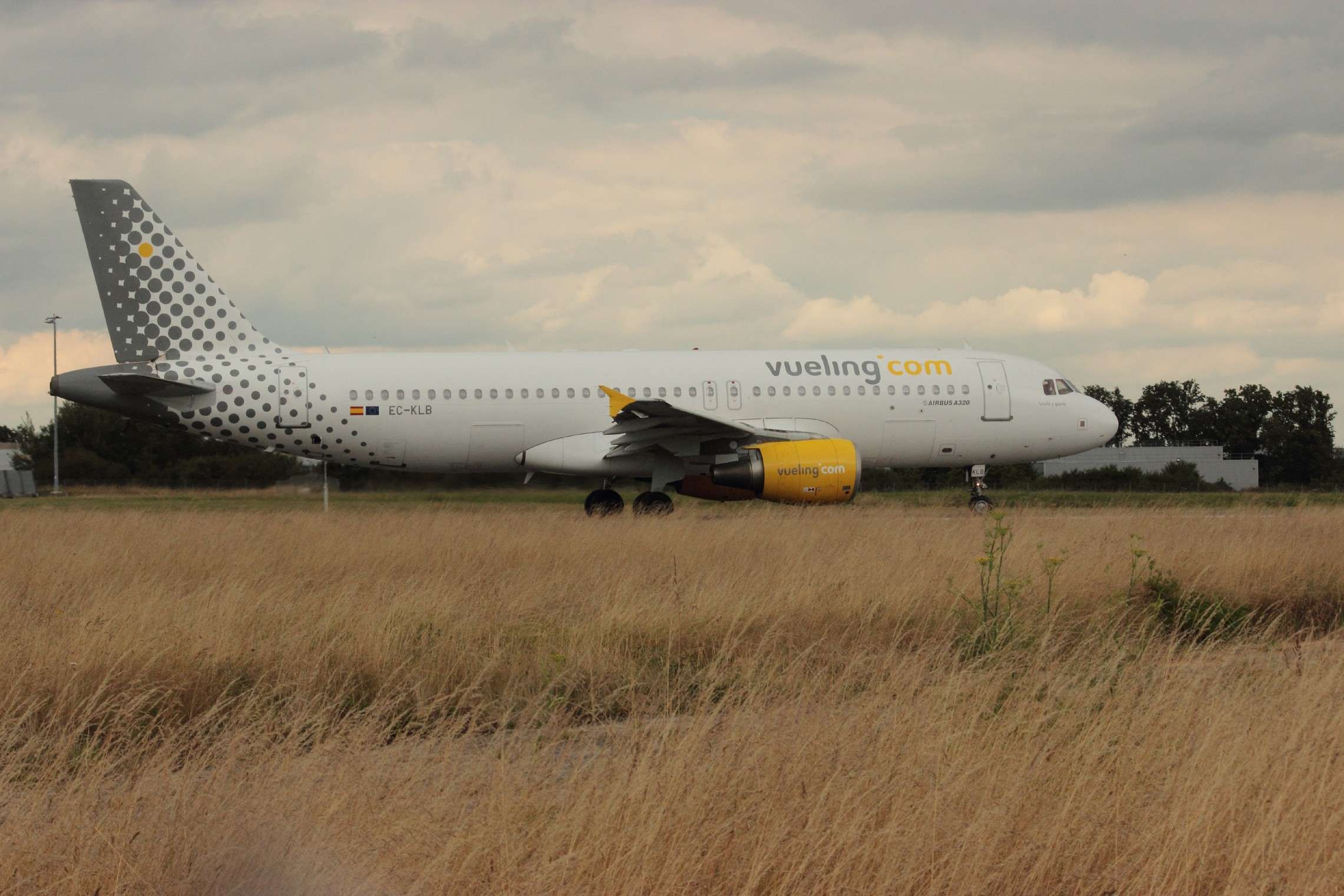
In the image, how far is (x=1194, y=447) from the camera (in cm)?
7100

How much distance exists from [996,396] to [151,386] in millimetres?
15652

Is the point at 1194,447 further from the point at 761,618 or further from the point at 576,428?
the point at 761,618

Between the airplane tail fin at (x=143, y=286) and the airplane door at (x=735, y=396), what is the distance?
8.51 metres

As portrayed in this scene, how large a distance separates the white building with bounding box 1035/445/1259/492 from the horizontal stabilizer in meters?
49.6

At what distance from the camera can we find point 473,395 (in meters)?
23.8

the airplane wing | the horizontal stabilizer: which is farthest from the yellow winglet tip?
the horizontal stabilizer

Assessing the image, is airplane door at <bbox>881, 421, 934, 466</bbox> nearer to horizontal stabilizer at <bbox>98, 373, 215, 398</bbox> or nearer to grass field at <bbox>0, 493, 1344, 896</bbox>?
grass field at <bbox>0, 493, 1344, 896</bbox>

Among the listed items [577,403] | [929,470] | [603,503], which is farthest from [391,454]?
[929,470]

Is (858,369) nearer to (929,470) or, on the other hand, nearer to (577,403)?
(577,403)

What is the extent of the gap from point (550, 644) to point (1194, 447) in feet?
227

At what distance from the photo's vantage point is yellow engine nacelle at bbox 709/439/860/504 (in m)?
21.4

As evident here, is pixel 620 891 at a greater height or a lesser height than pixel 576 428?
lesser

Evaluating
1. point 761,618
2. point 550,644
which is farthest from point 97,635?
point 761,618

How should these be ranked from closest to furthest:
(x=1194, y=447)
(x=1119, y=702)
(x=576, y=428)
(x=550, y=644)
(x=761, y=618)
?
1. (x=1119, y=702)
2. (x=550, y=644)
3. (x=761, y=618)
4. (x=576, y=428)
5. (x=1194, y=447)
